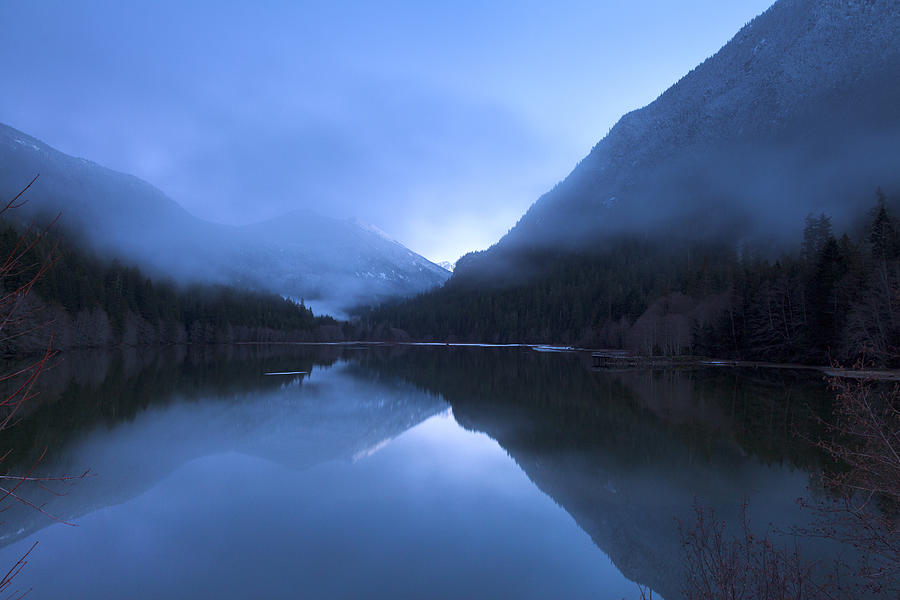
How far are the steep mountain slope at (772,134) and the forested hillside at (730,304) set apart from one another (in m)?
21.4

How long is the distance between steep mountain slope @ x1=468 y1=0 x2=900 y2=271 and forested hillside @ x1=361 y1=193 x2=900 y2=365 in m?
21.4

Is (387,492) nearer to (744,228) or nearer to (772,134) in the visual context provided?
(744,228)

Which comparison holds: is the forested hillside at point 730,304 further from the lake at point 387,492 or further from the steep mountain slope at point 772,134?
the steep mountain slope at point 772,134

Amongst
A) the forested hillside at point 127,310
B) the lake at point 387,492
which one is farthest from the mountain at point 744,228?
the forested hillside at point 127,310

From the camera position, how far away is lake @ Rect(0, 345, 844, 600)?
8.68 m

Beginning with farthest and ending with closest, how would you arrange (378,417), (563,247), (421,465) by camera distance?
(563,247)
(378,417)
(421,465)

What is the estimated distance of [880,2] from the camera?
13100cm

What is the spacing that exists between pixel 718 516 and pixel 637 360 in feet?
150

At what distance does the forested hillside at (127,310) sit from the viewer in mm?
58281

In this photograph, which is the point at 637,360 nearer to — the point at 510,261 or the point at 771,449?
the point at 771,449

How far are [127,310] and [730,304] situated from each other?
94.1 m

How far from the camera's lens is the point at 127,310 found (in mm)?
86312

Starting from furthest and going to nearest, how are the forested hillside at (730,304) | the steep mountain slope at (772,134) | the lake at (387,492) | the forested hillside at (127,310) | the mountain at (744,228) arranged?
the steep mountain slope at (772,134)
the forested hillside at (127,310)
the mountain at (744,228)
the forested hillside at (730,304)
the lake at (387,492)

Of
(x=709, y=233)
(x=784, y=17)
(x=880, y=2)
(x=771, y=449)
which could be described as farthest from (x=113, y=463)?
(x=784, y=17)
